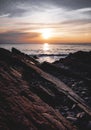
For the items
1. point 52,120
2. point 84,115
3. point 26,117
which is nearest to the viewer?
point 26,117

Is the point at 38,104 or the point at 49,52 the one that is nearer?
the point at 38,104

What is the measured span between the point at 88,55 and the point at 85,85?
657 centimetres

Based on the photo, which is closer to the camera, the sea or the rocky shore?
the rocky shore

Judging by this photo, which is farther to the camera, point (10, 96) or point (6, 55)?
point (6, 55)

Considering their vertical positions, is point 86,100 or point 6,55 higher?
point 6,55

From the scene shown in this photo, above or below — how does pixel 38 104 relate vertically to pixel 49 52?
above

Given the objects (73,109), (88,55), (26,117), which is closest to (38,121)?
(26,117)

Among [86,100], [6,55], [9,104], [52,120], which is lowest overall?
[86,100]

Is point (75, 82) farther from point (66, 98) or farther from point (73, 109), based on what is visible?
point (73, 109)

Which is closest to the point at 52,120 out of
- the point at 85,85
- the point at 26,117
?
the point at 26,117

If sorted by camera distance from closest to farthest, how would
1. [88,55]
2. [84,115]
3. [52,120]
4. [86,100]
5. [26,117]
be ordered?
[26,117]
[52,120]
[84,115]
[86,100]
[88,55]

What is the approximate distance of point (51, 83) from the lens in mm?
9117

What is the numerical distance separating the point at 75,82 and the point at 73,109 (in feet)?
15.1

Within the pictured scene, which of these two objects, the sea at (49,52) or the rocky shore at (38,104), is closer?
the rocky shore at (38,104)
